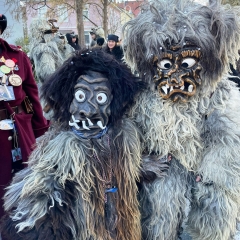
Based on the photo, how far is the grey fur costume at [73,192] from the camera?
1.53 meters

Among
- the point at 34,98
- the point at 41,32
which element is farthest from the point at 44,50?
the point at 34,98

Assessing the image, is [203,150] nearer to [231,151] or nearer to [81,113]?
[231,151]

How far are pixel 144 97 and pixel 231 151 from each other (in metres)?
0.53

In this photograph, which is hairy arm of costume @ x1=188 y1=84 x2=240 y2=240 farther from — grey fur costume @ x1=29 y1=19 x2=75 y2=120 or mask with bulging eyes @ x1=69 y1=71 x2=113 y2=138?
grey fur costume @ x1=29 y1=19 x2=75 y2=120

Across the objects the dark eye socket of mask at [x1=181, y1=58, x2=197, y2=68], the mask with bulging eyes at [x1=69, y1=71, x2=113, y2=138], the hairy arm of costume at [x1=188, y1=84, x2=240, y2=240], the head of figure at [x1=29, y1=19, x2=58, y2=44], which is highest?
the head of figure at [x1=29, y1=19, x2=58, y2=44]

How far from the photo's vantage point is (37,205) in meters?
1.53

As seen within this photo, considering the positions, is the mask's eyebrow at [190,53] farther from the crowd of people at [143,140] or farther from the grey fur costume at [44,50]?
the grey fur costume at [44,50]

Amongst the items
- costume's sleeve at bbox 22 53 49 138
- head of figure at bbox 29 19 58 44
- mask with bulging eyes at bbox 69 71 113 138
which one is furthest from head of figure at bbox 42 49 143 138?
head of figure at bbox 29 19 58 44

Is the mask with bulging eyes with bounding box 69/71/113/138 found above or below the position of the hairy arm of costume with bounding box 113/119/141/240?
above

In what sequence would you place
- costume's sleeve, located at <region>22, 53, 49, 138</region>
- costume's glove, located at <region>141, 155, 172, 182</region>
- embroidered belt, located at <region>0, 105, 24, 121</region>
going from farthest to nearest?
costume's sleeve, located at <region>22, 53, 49, 138</region> < embroidered belt, located at <region>0, 105, 24, 121</region> < costume's glove, located at <region>141, 155, 172, 182</region>

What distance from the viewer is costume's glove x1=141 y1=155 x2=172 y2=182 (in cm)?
175

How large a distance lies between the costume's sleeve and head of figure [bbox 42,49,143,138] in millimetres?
675

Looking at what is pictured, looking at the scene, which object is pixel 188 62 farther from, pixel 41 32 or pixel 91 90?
pixel 41 32

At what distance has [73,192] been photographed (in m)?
1.61
